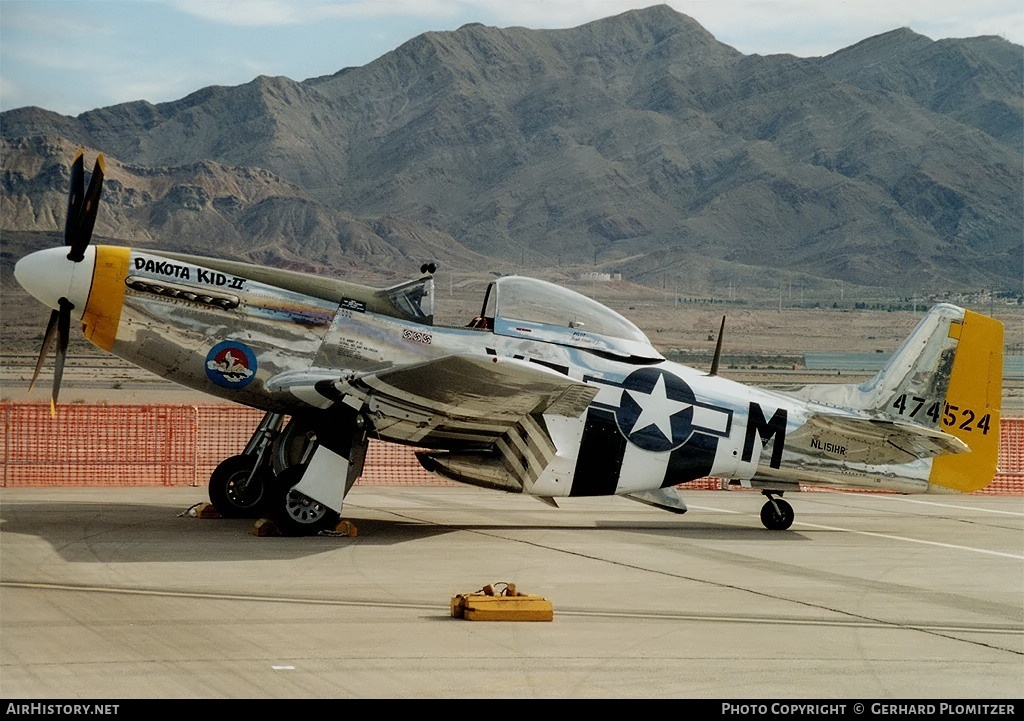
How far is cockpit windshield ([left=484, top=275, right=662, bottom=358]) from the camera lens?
1359cm

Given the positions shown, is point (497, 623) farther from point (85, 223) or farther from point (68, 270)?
point (85, 223)

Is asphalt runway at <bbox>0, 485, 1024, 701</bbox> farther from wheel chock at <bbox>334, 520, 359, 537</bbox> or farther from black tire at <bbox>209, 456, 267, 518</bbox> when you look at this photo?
black tire at <bbox>209, 456, 267, 518</bbox>

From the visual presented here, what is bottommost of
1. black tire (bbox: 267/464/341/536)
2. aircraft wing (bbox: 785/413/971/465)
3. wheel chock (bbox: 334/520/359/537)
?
wheel chock (bbox: 334/520/359/537)

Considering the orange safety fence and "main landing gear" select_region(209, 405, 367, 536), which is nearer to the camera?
"main landing gear" select_region(209, 405, 367, 536)

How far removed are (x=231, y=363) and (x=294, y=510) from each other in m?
1.66

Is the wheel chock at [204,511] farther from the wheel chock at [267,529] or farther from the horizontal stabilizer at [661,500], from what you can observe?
the horizontal stabilizer at [661,500]

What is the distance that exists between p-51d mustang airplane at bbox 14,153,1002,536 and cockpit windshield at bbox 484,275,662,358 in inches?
0.7

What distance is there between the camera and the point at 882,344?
4414 inches

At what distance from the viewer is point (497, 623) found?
8891 millimetres

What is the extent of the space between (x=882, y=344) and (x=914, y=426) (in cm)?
10172

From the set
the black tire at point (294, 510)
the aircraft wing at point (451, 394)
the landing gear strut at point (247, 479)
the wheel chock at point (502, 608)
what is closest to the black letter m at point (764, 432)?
the aircraft wing at point (451, 394)

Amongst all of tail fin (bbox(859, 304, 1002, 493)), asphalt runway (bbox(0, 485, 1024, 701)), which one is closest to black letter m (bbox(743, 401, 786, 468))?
asphalt runway (bbox(0, 485, 1024, 701))

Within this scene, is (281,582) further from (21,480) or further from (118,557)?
(21,480)
